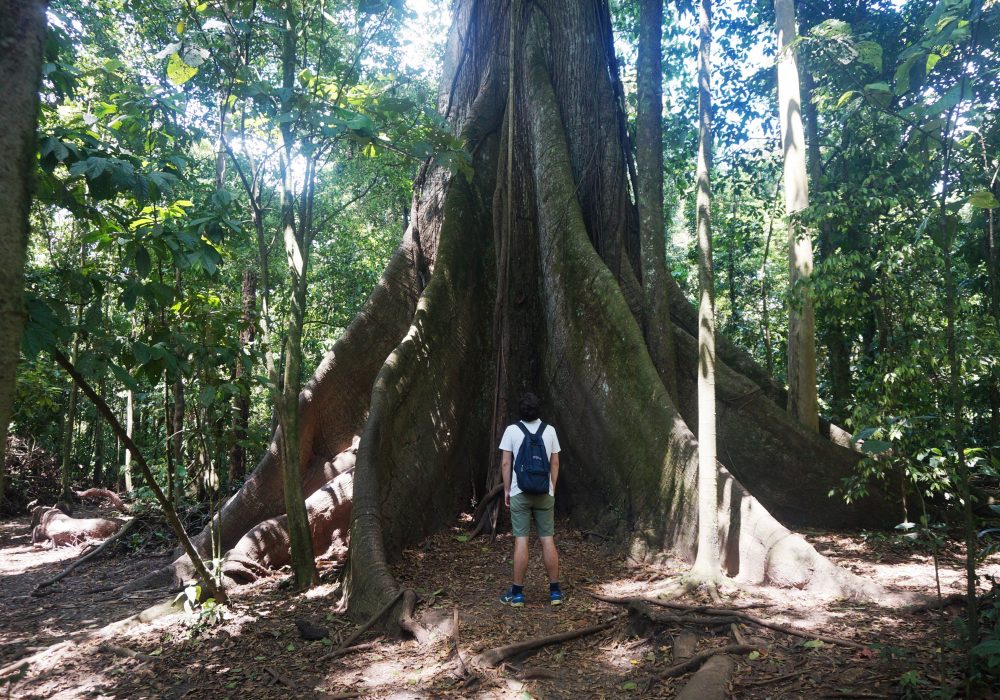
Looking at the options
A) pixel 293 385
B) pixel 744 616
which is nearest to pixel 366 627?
pixel 293 385

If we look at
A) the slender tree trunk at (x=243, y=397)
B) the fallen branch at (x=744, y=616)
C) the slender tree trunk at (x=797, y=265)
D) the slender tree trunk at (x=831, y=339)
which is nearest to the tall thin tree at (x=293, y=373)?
the slender tree trunk at (x=243, y=397)

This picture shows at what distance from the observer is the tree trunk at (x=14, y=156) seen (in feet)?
6.13

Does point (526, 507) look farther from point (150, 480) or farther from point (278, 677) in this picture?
point (150, 480)

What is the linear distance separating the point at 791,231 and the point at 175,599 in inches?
269

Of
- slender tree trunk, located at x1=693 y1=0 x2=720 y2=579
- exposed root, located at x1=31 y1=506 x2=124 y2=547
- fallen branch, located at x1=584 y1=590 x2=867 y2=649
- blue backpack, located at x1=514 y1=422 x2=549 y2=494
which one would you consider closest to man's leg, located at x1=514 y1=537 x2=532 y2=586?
blue backpack, located at x1=514 y1=422 x2=549 y2=494

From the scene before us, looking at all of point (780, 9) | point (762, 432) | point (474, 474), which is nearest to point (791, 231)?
point (762, 432)

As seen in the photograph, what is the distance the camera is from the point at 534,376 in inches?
279

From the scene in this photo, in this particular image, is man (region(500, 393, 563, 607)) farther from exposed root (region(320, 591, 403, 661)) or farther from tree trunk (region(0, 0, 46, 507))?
tree trunk (region(0, 0, 46, 507))

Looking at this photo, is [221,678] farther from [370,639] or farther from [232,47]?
[232,47]

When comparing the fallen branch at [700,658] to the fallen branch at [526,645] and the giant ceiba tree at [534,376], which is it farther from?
the giant ceiba tree at [534,376]

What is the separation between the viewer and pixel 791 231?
7.15 metres

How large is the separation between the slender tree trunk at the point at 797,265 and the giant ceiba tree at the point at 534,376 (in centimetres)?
41

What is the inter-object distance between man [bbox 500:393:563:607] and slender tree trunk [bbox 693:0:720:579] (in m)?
1.04

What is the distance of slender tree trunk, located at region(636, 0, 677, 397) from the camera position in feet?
22.4
